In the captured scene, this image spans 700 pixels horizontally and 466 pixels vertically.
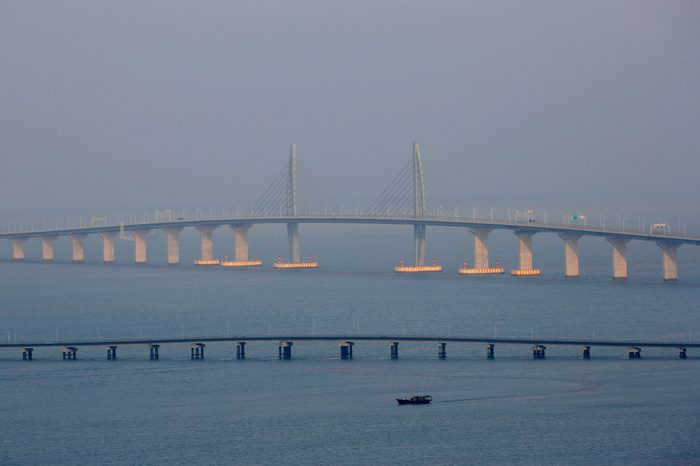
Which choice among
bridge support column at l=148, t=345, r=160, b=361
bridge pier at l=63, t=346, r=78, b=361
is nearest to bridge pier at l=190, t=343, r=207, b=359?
bridge support column at l=148, t=345, r=160, b=361

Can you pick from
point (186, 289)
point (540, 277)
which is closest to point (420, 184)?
point (540, 277)

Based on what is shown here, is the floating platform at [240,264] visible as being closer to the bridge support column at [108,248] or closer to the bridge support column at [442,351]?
the bridge support column at [108,248]

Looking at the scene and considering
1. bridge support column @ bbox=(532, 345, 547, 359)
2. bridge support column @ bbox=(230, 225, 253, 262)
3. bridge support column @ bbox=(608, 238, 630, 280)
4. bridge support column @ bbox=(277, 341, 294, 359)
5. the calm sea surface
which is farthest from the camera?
bridge support column @ bbox=(230, 225, 253, 262)

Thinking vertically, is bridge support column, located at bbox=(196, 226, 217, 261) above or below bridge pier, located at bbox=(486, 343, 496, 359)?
above

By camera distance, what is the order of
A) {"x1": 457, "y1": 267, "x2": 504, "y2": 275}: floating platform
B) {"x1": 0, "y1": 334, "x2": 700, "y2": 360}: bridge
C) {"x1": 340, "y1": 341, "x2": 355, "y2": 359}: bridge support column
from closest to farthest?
{"x1": 0, "y1": 334, "x2": 700, "y2": 360}: bridge → {"x1": 340, "y1": 341, "x2": 355, "y2": 359}: bridge support column → {"x1": 457, "y1": 267, "x2": 504, "y2": 275}: floating platform

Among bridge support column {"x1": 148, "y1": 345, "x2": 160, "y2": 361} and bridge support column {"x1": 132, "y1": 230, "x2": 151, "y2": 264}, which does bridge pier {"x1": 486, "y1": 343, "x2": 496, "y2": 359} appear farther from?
bridge support column {"x1": 132, "y1": 230, "x2": 151, "y2": 264}

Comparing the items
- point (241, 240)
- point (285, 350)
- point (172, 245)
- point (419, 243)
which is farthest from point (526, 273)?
point (285, 350)

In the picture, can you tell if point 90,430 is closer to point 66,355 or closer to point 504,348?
point 66,355

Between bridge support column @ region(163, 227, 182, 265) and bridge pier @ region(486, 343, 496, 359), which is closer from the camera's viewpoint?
bridge pier @ region(486, 343, 496, 359)
